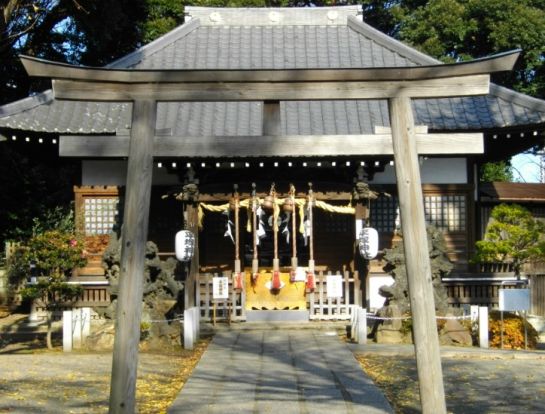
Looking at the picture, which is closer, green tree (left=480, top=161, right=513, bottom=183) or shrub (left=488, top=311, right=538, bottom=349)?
shrub (left=488, top=311, right=538, bottom=349)

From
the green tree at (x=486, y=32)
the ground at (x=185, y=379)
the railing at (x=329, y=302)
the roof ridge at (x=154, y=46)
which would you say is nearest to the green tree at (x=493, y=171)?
the green tree at (x=486, y=32)

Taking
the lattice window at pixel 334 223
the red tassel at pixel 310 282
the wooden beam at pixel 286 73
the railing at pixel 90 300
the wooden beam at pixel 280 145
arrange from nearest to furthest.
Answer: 1. the wooden beam at pixel 286 73
2. the wooden beam at pixel 280 145
3. the red tassel at pixel 310 282
4. the railing at pixel 90 300
5. the lattice window at pixel 334 223

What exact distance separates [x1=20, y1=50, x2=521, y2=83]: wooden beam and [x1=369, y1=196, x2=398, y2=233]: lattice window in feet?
34.1

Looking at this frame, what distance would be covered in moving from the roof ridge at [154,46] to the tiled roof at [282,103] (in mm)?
26

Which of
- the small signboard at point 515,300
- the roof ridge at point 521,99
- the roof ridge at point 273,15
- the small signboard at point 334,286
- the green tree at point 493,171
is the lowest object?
the small signboard at point 515,300

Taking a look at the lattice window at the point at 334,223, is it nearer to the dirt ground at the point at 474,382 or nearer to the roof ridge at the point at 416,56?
the roof ridge at the point at 416,56

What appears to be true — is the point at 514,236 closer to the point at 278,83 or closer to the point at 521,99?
the point at 521,99

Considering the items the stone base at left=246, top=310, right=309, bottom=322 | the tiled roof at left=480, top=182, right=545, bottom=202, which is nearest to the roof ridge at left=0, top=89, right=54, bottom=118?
the stone base at left=246, top=310, right=309, bottom=322

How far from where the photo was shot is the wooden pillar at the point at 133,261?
694 centimetres

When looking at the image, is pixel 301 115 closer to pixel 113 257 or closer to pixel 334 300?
pixel 334 300

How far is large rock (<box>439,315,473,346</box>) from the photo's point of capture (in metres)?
14.3

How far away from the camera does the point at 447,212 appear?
17656 millimetres

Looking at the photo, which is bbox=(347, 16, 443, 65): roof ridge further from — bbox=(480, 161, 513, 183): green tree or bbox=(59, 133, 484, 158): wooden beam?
bbox=(480, 161, 513, 183): green tree

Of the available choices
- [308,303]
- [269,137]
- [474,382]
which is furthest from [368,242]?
[269,137]
